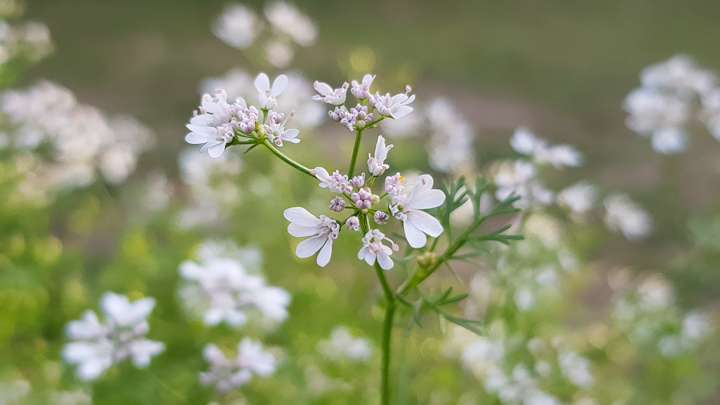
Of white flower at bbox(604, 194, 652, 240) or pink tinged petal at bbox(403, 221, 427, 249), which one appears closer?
pink tinged petal at bbox(403, 221, 427, 249)

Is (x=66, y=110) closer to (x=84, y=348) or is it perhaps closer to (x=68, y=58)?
(x=84, y=348)

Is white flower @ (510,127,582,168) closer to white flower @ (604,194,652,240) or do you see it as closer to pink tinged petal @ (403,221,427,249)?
pink tinged petal @ (403,221,427,249)

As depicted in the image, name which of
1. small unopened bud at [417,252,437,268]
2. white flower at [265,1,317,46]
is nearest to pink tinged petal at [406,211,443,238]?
small unopened bud at [417,252,437,268]

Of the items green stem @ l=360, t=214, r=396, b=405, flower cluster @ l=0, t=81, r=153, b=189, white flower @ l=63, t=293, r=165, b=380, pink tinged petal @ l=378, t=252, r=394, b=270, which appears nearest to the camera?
pink tinged petal @ l=378, t=252, r=394, b=270

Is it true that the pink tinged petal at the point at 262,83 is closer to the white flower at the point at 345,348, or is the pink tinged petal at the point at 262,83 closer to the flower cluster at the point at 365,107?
the flower cluster at the point at 365,107

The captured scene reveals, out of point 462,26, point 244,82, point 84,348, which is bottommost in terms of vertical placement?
point 84,348

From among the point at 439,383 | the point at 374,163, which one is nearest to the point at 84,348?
the point at 374,163
